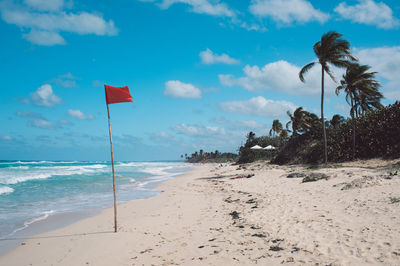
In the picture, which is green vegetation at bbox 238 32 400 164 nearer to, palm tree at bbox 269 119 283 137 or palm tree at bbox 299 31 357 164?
palm tree at bbox 299 31 357 164

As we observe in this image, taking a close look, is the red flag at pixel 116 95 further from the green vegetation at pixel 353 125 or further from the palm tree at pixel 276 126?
the palm tree at pixel 276 126

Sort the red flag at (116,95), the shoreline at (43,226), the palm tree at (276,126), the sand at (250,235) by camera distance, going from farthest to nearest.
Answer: the palm tree at (276,126)
the red flag at (116,95)
the shoreline at (43,226)
the sand at (250,235)

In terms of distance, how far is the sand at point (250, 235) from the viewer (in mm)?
4555

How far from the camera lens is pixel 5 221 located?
8.82 m

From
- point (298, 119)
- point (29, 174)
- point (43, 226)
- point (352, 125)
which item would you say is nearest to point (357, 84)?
point (352, 125)

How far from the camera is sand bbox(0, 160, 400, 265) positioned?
4555 millimetres

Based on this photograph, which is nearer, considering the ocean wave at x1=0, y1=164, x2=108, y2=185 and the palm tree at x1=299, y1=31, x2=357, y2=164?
the palm tree at x1=299, y1=31, x2=357, y2=164

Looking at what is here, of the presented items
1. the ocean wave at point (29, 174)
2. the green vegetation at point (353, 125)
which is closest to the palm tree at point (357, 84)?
the green vegetation at point (353, 125)

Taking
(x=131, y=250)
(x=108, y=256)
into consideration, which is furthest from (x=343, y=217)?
→ (x=108, y=256)

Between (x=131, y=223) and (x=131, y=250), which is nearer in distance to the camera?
(x=131, y=250)

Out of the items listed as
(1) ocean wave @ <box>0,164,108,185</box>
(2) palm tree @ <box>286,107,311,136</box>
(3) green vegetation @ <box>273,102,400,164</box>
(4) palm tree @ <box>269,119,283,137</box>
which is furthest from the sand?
(4) palm tree @ <box>269,119,283,137</box>

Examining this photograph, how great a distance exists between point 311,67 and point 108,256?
20825 millimetres

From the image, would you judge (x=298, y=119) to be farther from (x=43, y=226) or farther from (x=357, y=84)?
(x=43, y=226)

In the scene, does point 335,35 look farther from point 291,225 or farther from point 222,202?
point 291,225
